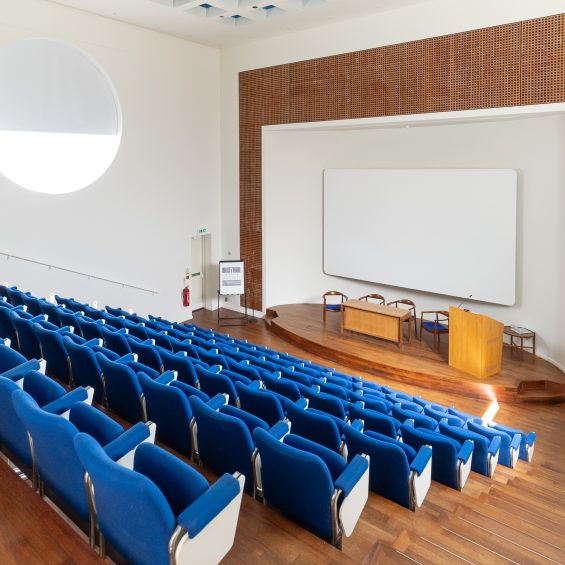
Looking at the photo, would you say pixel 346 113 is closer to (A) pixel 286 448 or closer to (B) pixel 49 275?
(B) pixel 49 275

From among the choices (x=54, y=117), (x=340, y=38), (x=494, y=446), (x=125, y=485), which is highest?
(x=340, y=38)

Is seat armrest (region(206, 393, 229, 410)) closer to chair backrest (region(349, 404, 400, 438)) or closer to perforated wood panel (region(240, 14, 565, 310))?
chair backrest (region(349, 404, 400, 438))

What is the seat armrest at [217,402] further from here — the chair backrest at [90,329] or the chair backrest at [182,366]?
the chair backrest at [90,329]

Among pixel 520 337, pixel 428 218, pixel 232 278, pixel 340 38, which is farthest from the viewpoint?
pixel 232 278

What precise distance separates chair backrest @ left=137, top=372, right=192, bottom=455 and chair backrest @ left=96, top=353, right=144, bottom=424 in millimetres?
95

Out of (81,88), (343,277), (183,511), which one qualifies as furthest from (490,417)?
(81,88)

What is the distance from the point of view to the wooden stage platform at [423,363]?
307 inches

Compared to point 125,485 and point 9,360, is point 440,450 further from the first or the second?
point 9,360

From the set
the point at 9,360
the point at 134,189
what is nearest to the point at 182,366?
the point at 9,360

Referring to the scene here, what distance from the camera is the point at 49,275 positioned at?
884 centimetres

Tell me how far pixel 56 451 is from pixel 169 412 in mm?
1160

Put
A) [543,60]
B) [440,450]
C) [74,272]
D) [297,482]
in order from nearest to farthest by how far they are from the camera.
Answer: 1. [297,482]
2. [440,450]
3. [543,60]
4. [74,272]

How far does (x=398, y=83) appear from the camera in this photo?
A: 8891mm

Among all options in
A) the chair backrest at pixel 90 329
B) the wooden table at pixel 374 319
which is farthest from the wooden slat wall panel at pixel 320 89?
the chair backrest at pixel 90 329
